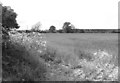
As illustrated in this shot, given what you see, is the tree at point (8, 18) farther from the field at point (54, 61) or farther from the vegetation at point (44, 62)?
the field at point (54, 61)

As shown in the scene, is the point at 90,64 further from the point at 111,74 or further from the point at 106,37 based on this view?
the point at 106,37

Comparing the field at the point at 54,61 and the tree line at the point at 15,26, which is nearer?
the field at the point at 54,61

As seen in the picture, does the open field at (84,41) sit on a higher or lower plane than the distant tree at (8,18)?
lower

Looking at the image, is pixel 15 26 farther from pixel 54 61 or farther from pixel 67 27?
pixel 67 27

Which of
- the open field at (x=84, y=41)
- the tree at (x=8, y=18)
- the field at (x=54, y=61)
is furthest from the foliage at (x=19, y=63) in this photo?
the open field at (x=84, y=41)

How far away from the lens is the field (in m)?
4.52

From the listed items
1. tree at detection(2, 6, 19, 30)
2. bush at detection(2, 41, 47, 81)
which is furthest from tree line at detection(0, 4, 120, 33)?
bush at detection(2, 41, 47, 81)

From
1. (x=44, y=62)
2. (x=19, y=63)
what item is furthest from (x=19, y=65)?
(x=44, y=62)

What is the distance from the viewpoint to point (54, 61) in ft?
19.0

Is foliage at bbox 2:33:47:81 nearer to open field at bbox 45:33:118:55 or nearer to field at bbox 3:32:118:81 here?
field at bbox 3:32:118:81

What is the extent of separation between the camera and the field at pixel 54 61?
4.52 m

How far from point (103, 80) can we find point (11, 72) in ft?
7.93

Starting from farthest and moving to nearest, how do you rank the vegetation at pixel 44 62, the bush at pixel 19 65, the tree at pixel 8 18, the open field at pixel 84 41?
the open field at pixel 84 41
the tree at pixel 8 18
the vegetation at pixel 44 62
the bush at pixel 19 65

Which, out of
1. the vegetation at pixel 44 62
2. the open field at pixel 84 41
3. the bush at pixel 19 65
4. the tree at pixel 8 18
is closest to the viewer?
the bush at pixel 19 65
